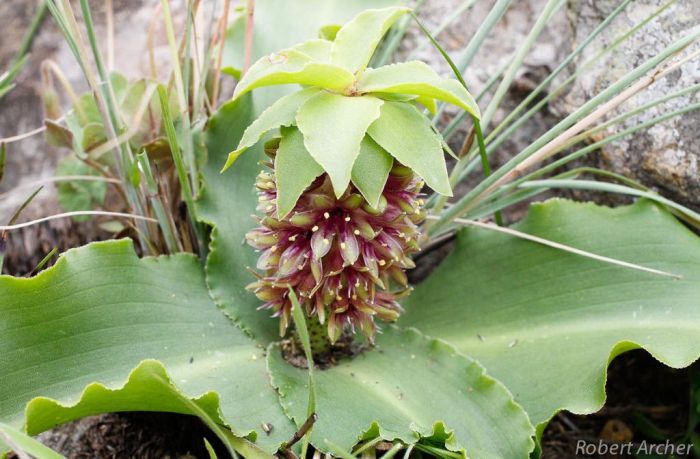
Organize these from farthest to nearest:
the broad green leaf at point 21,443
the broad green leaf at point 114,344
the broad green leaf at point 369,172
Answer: the broad green leaf at point 114,344 < the broad green leaf at point 369,172 < the broad green leaf at point 21,443

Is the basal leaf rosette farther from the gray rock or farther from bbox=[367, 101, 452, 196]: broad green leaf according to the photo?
the gray rock

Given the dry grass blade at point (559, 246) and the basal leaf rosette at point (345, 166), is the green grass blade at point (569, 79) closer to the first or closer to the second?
the dry grass blade at point (559, 246)

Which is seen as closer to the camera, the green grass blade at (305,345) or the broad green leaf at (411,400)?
the green grass blade at (305,345)

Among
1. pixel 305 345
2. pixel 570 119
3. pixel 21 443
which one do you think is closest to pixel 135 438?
pixel 21 443

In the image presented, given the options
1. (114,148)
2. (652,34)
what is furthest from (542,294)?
(114,148)

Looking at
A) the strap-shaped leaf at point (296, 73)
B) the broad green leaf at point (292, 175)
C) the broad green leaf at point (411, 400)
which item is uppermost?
the strap-shaped leaf at point (296, 73)

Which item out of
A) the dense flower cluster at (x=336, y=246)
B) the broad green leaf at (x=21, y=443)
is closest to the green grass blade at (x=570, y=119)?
the dense flower cluster at (x=336, y=246)

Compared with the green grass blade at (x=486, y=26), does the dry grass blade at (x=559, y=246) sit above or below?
below
